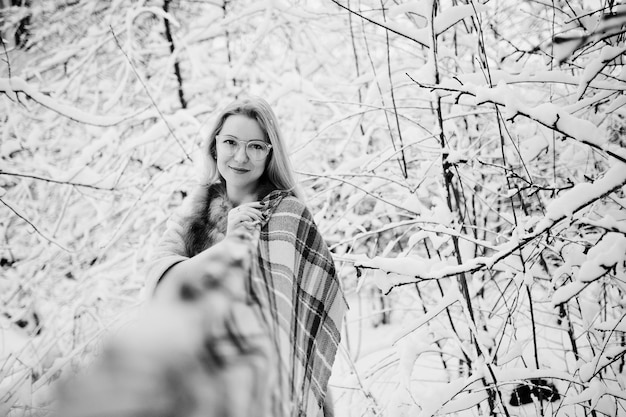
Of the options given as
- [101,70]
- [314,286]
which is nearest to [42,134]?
[101,70]

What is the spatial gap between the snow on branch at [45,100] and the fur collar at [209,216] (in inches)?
35.5

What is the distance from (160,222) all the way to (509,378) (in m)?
2.44

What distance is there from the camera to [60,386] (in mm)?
289

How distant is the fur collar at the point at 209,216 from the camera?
1485 mm

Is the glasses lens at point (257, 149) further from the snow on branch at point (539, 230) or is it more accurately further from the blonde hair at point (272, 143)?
the snow on branch at point (539, 230)

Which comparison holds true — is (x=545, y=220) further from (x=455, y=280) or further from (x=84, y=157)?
(x=84, y=157)

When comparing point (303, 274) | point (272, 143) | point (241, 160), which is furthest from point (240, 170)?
point (303, 274)

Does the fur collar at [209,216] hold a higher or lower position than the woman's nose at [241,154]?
lower

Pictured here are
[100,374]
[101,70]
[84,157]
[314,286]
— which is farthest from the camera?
[101,70]

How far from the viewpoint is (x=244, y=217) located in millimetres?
1226

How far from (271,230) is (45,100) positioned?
1.53 metres

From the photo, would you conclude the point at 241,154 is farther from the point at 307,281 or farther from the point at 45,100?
the point at 45,100

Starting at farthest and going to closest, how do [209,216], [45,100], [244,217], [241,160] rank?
[45,100] < [209,216] < [241,160] < [244,217]

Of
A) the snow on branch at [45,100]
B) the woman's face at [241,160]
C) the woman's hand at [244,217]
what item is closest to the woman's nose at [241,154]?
the woman's face at [241,160]
